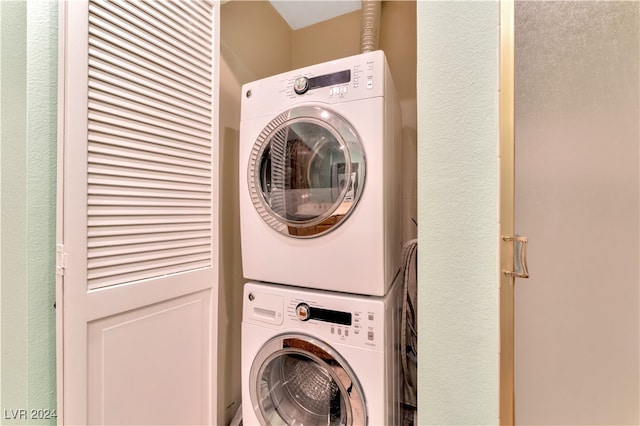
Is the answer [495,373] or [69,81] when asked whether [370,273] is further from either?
[69,81]

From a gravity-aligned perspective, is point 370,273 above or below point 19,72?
below

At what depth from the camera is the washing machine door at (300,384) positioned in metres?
1.12

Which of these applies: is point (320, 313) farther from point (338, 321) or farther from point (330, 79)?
point (330, 79)

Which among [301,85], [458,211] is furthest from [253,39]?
[458,211]

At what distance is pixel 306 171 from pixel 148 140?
0.61 meters

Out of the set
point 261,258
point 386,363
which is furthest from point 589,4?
point 261,258

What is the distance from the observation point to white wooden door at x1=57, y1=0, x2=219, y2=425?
86 cm

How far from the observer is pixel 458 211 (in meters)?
0.74

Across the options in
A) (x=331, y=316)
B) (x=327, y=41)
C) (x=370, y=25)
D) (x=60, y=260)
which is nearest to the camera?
(x=60, y=260)

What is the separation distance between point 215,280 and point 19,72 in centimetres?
98

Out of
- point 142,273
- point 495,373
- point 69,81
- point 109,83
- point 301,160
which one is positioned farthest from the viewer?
point 301,160

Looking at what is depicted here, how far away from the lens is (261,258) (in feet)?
4.28

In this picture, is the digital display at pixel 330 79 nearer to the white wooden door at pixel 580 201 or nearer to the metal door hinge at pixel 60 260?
the white wooden door at pixel 580 201

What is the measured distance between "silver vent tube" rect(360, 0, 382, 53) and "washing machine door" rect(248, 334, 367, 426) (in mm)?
1652
